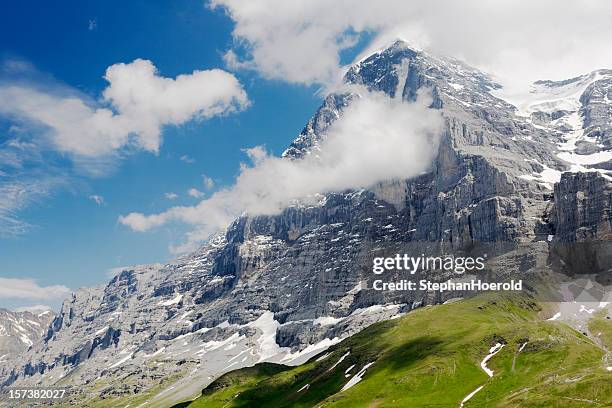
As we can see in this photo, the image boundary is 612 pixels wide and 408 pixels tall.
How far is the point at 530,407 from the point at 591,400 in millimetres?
17705

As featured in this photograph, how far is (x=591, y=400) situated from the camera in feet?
639

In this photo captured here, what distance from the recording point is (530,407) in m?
199
